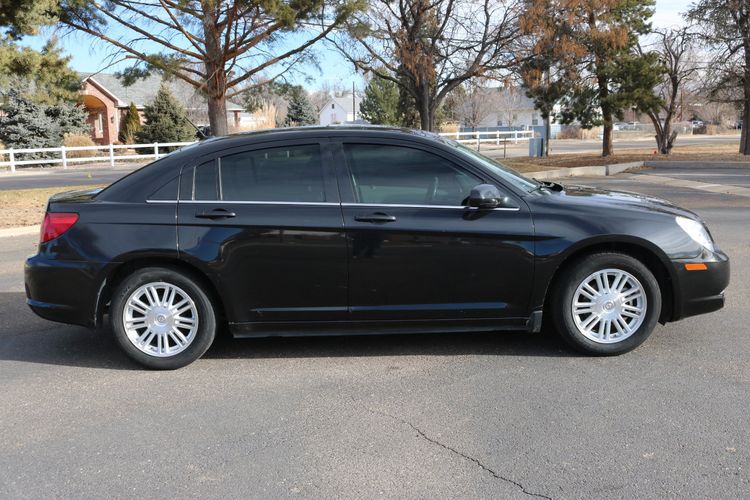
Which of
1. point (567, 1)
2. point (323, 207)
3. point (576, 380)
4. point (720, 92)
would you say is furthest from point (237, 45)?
point (720, 92)

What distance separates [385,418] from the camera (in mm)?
3994

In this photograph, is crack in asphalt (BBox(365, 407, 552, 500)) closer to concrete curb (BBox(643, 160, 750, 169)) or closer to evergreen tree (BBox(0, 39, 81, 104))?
evergreen tree (BBox(0, 39, 81, 104))

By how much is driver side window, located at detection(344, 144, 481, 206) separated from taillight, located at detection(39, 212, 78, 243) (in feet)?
6.60

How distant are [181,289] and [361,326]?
1.29 meters

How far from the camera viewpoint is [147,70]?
17516 millimetres

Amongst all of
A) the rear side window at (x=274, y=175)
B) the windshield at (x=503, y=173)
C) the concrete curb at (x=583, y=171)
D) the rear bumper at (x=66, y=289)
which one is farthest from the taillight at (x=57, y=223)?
the concrete curb at (x=583, y=171)

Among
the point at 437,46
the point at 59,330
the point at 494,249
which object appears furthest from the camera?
the point at 437,46

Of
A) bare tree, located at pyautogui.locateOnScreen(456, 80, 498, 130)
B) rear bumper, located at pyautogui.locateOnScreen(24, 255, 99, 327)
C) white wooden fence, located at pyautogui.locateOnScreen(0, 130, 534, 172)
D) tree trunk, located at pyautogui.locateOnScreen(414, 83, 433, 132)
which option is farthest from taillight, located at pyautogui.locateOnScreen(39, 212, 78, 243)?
bare tree, located at pyautogui.locateOnScreen(456, 80, 498, 130)

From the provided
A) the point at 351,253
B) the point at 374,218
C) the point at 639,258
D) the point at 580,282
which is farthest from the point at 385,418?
the point at 639,258

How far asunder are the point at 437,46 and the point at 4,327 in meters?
17.3

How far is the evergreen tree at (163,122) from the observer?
3944 cm

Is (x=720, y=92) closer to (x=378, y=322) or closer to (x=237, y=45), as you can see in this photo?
(x=237, y=45)

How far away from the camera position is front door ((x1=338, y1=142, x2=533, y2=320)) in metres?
4.71

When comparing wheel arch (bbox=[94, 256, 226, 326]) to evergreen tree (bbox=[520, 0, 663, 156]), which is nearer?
wheel arch (bbox=[94, 256, 226, 326])
